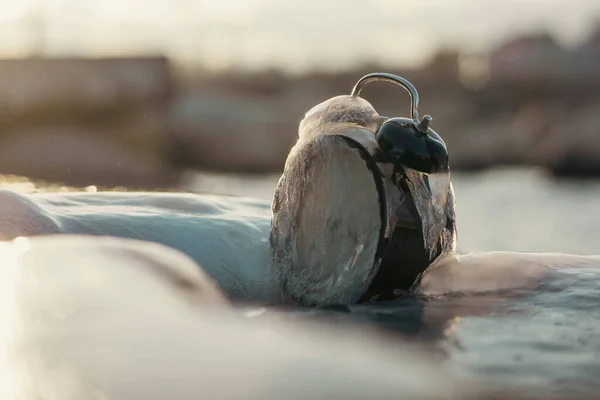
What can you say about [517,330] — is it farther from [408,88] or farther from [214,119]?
[214,119]

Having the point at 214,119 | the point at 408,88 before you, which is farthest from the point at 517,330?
the point at 214,119

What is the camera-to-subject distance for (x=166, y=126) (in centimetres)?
1412

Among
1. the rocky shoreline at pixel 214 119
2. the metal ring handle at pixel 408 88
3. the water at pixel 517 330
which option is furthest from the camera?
the rocky shoreline at pixel 214 119

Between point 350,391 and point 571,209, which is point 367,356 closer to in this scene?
point 350,391

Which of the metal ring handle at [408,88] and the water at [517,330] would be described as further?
the metal ring handle at [408,88]

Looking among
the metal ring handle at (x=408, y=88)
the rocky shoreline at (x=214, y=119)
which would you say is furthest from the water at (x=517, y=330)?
the rocky shoreline at (x=214, y=119)

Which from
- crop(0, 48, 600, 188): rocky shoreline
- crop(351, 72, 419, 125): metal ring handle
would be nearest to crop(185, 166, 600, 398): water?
crop(351, 72, 419, 125): metal ring handle

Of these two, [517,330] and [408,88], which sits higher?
[408,88]

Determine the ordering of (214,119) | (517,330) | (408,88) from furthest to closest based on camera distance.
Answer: (214,119) < (408,88) < (517,330)

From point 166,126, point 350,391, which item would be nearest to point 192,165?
point 166,126

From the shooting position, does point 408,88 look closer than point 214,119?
Yes

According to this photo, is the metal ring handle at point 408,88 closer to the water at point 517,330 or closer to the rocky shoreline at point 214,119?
the water at point 517,330

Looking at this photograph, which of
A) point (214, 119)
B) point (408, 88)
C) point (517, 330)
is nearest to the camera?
point (517, 330)

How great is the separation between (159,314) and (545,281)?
1.22 meters
